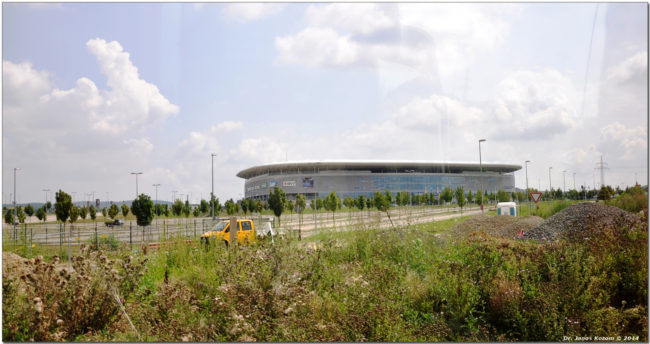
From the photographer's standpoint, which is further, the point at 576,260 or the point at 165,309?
the point at 576,260

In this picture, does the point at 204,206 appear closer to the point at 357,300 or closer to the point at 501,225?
the point at 501,225

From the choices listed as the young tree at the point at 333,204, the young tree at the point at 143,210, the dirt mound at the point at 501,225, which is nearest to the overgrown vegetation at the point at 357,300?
the young tree at the point at 333,204

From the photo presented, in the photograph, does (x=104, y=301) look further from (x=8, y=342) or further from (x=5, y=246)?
(x=5, y=246)

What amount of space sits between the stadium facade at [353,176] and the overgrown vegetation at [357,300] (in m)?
10.5

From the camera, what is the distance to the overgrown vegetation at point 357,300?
135 inches

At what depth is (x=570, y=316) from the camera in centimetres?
368

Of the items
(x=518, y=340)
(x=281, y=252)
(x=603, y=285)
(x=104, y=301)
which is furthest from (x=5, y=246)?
(x=603, y=285)

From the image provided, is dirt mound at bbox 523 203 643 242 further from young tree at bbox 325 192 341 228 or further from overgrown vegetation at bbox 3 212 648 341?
young tree at bbox 325 192 341 228

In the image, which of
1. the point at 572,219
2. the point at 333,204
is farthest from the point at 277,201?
the point at 572,219

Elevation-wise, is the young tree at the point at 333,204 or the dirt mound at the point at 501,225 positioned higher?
the young tree at the point at 333,204

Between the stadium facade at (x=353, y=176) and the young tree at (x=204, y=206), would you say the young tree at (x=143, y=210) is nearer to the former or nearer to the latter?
the stadium facade at (x=353, y=176)

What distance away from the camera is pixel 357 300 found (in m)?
3.87

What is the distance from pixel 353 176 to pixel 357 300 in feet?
62.8

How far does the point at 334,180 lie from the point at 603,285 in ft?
60.9
